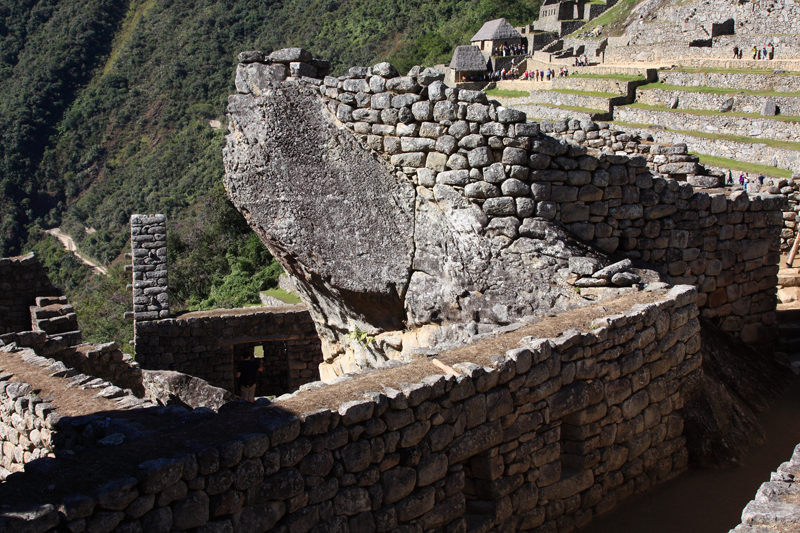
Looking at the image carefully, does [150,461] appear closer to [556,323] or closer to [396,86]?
[556,323]

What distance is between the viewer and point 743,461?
5.88 m

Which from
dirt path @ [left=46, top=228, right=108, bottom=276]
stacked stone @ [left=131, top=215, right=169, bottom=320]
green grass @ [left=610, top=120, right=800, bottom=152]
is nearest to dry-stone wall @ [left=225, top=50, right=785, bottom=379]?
stacked stone @ [left=131, top=215, right=169, bottom=320]

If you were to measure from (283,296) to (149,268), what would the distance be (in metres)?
6.63

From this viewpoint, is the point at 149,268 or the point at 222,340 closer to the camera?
the point at 222,340

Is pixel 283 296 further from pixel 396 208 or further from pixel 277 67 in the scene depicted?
pixel 396 208

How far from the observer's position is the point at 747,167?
20.4 metres

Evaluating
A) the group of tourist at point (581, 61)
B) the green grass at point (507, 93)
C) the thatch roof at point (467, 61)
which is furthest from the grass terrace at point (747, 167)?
the thatch roof at point (467, 61)

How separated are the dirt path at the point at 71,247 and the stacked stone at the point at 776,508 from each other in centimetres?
4651

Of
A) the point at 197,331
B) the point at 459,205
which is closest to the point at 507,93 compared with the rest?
the point at 197,331

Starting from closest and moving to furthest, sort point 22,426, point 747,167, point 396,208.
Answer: point 22,426, point 396,208, point 747,167

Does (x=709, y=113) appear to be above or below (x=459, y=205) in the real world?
above

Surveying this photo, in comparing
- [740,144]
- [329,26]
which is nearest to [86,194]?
[329,26]

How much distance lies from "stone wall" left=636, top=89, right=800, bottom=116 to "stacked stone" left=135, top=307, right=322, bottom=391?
20.4 m

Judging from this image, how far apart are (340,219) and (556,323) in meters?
2.79
